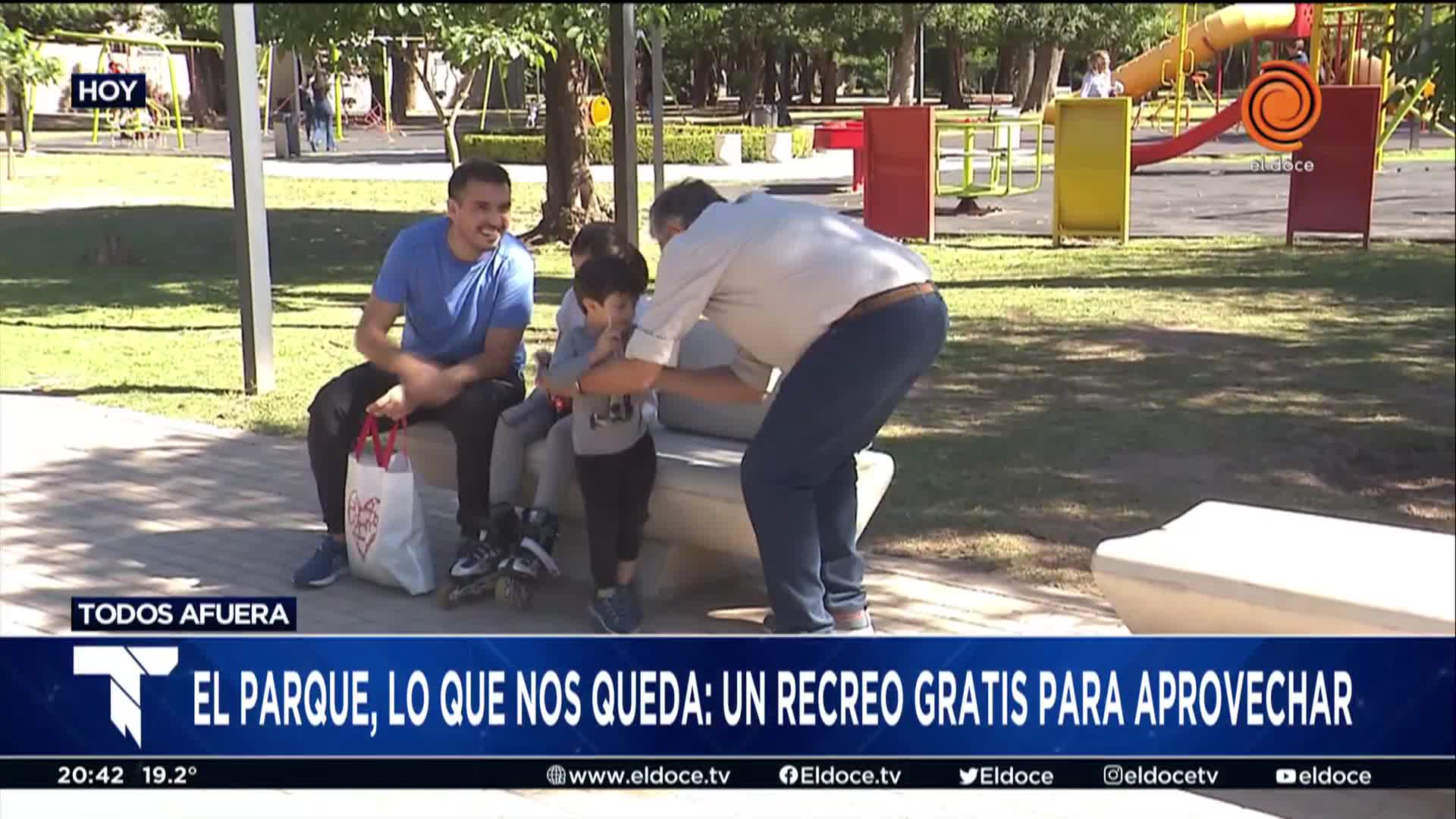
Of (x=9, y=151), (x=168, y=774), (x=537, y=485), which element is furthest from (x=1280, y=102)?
(x=168, y=774)

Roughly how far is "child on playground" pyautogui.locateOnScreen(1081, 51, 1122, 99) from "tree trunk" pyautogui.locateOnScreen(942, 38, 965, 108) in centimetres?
40

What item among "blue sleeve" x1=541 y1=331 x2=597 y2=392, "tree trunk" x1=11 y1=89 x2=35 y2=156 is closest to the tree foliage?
"tree trunk" x1=11 y1=89 x2=35 y2=156

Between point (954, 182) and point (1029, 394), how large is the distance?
25.8 ft

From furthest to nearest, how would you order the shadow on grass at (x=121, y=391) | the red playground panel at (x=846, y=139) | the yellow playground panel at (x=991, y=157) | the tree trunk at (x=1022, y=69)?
the red playground panel at (x=846, y=139)
the yellow playground panel at (x=991, y=157)
the shadow on grass at (x=121, y=391)
the tree trunk at (x=1022, y=69)

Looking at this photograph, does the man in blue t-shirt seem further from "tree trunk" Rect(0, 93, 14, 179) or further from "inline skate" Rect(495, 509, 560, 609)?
"tree trunk" Rect(0, 93, 14, 179)

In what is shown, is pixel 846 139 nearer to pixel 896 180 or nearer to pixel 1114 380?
pixel 896 180

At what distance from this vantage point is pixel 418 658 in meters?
2.55

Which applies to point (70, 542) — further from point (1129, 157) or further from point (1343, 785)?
point (1129, 157)

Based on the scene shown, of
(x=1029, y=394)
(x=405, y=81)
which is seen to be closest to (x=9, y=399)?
(x=405, y=81)

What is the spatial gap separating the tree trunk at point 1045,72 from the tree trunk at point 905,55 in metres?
0.35

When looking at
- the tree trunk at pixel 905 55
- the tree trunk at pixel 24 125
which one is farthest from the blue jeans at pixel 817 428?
the tree trunk at pixel 24 125

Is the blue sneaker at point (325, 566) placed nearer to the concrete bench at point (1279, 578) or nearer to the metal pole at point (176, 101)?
the metal pole at point (176, 101)

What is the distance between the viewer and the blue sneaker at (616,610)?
3889 mm

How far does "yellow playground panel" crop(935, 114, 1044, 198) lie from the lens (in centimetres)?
1171
